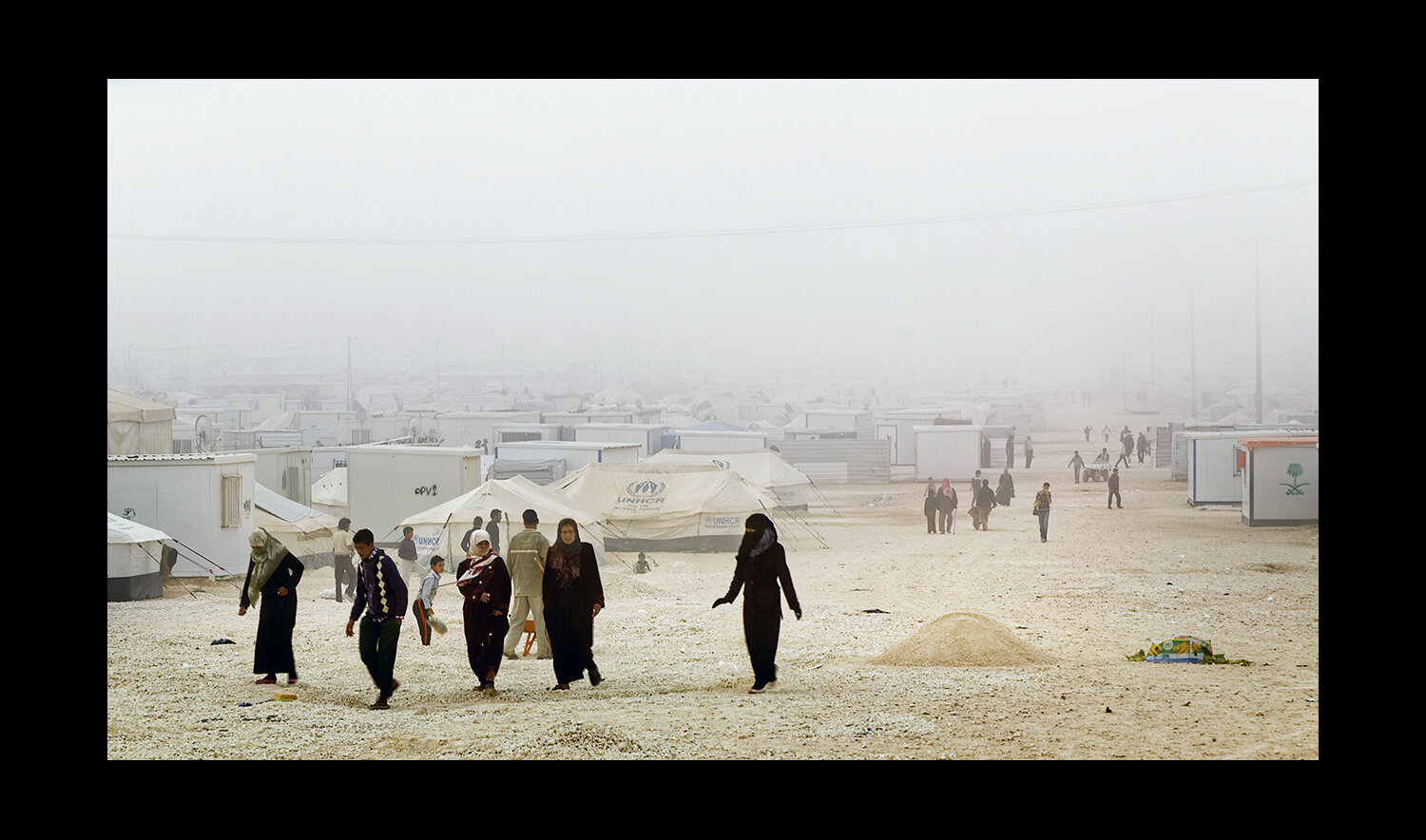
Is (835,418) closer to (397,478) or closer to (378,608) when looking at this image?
(397,478)

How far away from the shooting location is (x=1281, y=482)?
1755 cm

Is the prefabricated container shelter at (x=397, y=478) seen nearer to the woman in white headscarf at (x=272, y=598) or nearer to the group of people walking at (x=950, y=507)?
the group of people walking at (x=950, y=507)

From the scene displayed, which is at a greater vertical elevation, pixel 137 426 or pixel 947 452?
pixel 137 426

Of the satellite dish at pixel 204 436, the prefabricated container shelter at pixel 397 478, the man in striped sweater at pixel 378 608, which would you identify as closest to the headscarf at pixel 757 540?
the man in striped sweater at pixel 378 608

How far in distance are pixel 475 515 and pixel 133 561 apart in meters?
3.44

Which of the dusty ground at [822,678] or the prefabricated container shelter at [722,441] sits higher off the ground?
the prefabricated container shelter at [722,441]

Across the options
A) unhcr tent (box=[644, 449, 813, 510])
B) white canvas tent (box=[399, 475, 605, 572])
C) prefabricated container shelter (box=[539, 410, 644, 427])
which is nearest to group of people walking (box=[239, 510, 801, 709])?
white canvas tent (box=[399, 475, 605, 572])

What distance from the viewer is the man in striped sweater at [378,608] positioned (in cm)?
689

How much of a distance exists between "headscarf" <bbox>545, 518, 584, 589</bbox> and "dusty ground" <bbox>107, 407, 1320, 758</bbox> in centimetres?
69

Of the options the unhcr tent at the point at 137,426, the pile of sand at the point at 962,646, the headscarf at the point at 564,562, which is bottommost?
the pile of sand at the point at 962,646

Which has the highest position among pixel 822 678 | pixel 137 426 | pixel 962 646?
pixel 137 426

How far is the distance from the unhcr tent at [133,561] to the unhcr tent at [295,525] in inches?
71.4

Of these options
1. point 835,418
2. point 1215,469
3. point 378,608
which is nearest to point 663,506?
point 378,608

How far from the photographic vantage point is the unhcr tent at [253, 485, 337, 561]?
48.1ft
